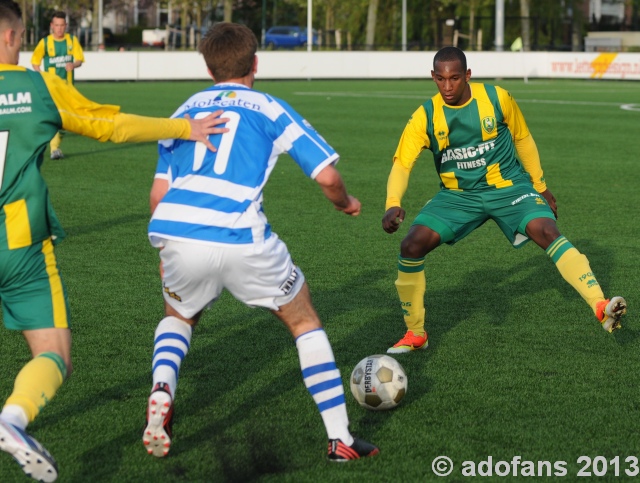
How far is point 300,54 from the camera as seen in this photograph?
4341cm

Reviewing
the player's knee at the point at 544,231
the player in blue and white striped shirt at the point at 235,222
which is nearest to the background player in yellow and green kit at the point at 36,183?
the player in blue and white striped shirt at the point at 235,222

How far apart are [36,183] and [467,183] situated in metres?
3.29

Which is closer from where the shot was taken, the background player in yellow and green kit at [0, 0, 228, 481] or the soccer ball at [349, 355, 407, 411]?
the background player in yellow and green kit at [0, 0, 228, 481]

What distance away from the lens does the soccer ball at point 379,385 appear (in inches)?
202

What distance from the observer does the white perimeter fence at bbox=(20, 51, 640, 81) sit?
4112cm

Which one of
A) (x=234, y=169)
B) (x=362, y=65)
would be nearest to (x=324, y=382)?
(x=234, y=169)

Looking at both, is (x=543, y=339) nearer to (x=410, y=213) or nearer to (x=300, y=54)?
(x=410, y=213)

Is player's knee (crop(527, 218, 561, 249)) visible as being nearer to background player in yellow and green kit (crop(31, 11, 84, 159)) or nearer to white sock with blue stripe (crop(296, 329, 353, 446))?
white sock with blue stripe (crop(296, 329, 353, 446))

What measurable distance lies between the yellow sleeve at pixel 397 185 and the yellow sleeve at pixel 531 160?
0.85m

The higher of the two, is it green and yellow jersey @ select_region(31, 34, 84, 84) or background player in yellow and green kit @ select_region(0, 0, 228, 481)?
green and yellow jersey @ select_region(31, 34, 84, 84)

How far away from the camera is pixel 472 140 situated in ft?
21.7

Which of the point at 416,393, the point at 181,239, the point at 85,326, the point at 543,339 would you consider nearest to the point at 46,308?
the point at 181,239

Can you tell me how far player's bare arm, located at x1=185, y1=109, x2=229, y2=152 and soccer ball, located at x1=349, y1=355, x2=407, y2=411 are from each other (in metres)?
1.57

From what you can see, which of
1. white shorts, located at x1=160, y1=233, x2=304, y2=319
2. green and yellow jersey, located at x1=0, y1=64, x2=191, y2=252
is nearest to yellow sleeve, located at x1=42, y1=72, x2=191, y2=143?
green and yellow jersey, located at x1=0, y1=64, x2=191, y2=252
